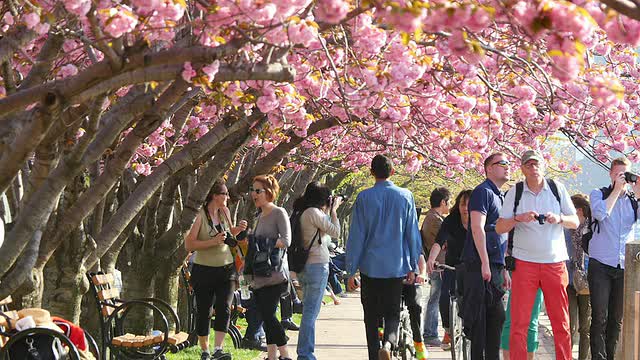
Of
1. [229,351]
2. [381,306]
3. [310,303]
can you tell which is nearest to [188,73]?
[381,306]

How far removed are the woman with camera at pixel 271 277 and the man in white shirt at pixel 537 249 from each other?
219 cm

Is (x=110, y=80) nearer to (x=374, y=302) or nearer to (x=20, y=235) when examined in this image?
(x=20, y=235)

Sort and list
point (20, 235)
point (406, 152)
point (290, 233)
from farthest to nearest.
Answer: point (406, 152) → point (290, 233) → point (20, 235)

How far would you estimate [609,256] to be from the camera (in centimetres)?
997

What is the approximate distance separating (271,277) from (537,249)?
258 cm

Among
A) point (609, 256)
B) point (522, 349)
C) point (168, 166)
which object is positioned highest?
point (168, 166)

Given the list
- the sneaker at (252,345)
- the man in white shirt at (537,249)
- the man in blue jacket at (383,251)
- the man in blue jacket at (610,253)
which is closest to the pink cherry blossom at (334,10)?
the man in white shirt at (537,249)

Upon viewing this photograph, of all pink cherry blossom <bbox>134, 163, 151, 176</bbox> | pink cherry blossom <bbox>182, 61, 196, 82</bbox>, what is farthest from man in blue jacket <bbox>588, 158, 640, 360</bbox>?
pink cherry blossom <bbox>134, 163, 151, 176</bbox>

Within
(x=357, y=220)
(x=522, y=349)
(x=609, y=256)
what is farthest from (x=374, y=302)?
(x=609, y=256)

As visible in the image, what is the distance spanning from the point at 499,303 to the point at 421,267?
1.61 metres

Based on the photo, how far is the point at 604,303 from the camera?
9.99 meters

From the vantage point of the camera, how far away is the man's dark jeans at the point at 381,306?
9.45 m

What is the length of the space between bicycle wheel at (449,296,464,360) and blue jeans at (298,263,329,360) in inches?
46.2

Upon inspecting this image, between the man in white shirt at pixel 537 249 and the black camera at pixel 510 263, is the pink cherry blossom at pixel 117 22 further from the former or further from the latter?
the black camera at pixel 510 263
